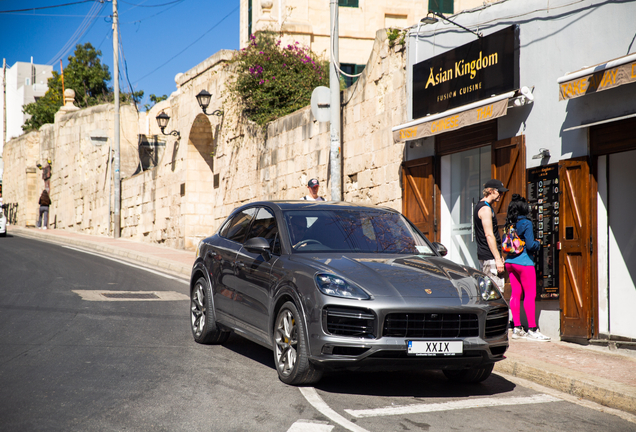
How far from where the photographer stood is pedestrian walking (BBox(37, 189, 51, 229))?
99.2 feet

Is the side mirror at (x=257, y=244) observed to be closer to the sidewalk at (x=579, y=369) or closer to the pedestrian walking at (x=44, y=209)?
the sidewalk at (x=579, y=369)

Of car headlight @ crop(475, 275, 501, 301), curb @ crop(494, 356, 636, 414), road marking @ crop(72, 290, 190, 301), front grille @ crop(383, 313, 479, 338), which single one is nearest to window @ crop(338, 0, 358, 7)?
road marking @ crop(72, 290, 190, 301)

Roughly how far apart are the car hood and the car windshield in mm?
282

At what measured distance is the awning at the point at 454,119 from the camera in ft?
30.8

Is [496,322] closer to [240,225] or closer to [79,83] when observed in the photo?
[240,225]

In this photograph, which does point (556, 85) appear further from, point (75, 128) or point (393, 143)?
point (75, 128)

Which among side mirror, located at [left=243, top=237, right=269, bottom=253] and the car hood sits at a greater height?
side mirror, located at [left=243, top=237, right=269, bottom=253]

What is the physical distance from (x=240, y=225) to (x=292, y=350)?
7.06 ft

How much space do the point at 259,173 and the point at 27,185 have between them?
27.3 metres

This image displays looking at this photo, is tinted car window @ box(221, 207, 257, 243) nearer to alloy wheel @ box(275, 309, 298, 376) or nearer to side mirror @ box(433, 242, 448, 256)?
alloy wheel @ box(275, 309, 298, 376)

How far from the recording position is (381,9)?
27422 mm

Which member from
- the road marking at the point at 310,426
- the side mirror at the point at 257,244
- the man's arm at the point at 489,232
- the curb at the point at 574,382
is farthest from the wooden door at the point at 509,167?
the road marking at the point at 310,426

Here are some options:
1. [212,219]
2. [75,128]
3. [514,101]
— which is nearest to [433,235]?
[514,101]

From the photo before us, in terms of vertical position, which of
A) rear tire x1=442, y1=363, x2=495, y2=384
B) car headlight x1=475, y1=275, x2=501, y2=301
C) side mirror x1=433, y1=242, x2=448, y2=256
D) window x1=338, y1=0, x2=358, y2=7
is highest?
window x1=338, y1=0, x2=358, y2=7
